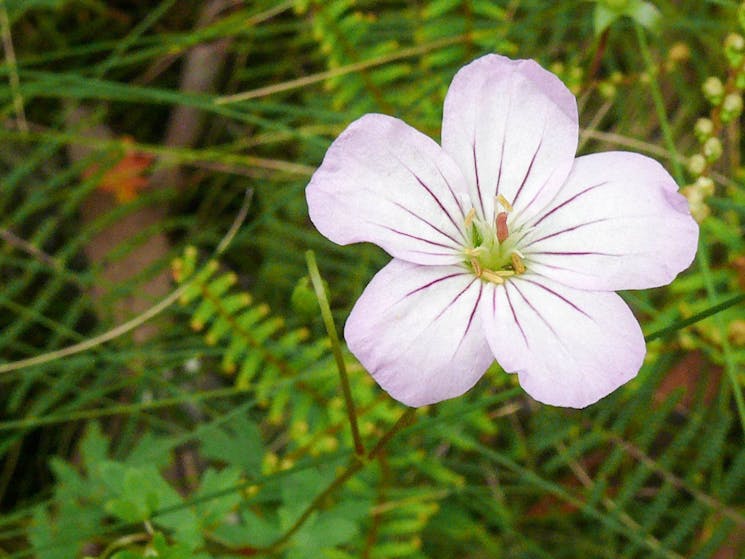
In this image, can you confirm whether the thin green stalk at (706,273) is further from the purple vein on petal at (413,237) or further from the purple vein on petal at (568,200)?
the purple vein on petal at (413,237)

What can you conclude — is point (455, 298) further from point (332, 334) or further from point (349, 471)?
point (349, 471)

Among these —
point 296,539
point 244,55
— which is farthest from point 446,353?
point 244,55

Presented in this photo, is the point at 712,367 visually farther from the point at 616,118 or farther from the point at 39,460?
the point at 39,460

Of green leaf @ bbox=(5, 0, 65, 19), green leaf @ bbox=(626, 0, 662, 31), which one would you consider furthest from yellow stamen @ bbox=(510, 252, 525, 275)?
green leaf @ bbox=(5, 0, 65, 19)

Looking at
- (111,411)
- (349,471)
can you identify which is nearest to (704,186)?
(349,471)

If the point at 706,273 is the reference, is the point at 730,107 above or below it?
above

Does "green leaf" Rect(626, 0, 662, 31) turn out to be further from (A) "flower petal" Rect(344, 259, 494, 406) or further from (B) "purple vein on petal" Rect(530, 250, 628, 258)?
(A) "flower petal" Rect(344, 259, 494, 406)
